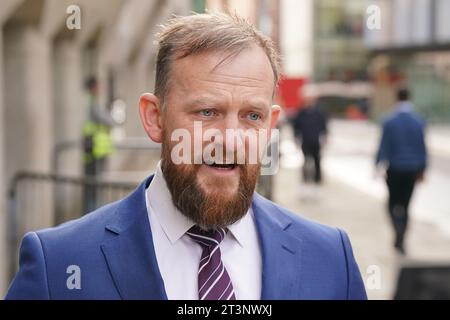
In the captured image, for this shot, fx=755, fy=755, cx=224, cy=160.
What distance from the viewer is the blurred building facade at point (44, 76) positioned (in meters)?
8.53

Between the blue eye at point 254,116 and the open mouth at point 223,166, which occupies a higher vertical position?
the blue eye at point 254,116

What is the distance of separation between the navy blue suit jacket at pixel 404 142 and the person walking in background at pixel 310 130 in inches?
178

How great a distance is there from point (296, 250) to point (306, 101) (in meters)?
12.5

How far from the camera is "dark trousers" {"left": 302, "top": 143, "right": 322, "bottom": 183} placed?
46.7ft

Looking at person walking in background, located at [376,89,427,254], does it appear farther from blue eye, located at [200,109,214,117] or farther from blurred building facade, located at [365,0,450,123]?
blurred building facade, located at [365,0,450,123]

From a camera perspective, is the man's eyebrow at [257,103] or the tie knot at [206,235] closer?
the man's eyebrow at [257,103]

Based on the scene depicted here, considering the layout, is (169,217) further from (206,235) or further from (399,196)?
(399,196)

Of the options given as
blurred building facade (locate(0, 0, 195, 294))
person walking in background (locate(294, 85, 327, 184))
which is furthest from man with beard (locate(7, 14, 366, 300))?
person walking in background (locate(294, 85, 327, 184))

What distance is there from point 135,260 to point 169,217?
123 mm

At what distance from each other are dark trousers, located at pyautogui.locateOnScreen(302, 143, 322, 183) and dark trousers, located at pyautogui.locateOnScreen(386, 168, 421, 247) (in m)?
4.56

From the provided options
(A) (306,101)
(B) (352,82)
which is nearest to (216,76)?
(A) (306,101)

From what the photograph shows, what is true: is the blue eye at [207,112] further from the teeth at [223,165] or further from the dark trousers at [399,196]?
the dark trousers at [399,196]

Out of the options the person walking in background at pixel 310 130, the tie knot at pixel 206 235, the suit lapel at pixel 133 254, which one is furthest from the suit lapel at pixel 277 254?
the person walking in background at pixel 310 130
